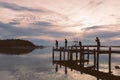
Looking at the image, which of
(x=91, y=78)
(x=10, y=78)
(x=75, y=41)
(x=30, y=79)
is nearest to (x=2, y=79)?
A: (x=10, y=78)

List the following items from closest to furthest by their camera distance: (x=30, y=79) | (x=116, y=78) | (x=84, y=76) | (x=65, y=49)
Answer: (x=116, y=78)
(x=30, y=79)
(x=84, y=76)
(x=65, y=49)

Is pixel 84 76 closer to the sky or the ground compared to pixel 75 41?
closer to the ground

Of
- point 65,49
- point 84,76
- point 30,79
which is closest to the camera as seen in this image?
point 30,79

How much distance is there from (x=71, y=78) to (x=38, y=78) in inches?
157

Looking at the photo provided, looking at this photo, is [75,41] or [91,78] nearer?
[91,78]

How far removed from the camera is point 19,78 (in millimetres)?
31875

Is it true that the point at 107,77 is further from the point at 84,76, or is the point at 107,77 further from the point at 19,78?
the point at 19,78

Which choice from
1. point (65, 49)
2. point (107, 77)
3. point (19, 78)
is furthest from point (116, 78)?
point (65, 49)

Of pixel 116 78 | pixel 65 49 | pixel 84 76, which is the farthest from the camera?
pixel 65 49

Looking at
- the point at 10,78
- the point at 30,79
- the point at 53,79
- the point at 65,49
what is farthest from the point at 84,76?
the point at 65,49

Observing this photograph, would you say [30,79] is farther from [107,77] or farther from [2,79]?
[107,77]

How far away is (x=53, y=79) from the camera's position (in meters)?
31.2

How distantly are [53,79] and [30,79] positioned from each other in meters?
2.69

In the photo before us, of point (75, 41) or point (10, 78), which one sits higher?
point (75, 41)
